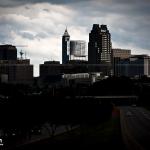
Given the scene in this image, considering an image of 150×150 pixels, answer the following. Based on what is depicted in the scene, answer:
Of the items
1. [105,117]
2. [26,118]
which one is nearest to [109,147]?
[26,118]

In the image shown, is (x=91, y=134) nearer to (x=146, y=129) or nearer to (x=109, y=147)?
(x=146, y=129)

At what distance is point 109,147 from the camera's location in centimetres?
6319

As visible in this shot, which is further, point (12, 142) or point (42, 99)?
point (42, 99)

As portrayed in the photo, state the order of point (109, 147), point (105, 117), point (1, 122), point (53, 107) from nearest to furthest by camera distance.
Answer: point (109, 147) < point (1, 122) < point (53, 107) < point (105, 117)

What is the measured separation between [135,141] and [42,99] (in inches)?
951

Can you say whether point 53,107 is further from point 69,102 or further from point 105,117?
point 105,117

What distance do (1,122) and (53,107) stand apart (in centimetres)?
909

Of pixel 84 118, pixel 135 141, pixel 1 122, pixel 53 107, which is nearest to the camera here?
pixel 135 141

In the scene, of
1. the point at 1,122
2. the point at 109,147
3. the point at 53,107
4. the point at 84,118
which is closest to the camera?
the point at 109,147

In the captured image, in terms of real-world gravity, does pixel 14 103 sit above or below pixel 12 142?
above

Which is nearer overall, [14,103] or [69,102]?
[14,103]

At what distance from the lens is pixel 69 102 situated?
9681 centimetres

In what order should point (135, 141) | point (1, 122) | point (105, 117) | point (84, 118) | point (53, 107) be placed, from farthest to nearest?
point (105, 117)
point (84, 118)
point (53, 107)
point (1, 122)
point (135, 141)

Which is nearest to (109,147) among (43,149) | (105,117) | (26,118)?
(43,149)
